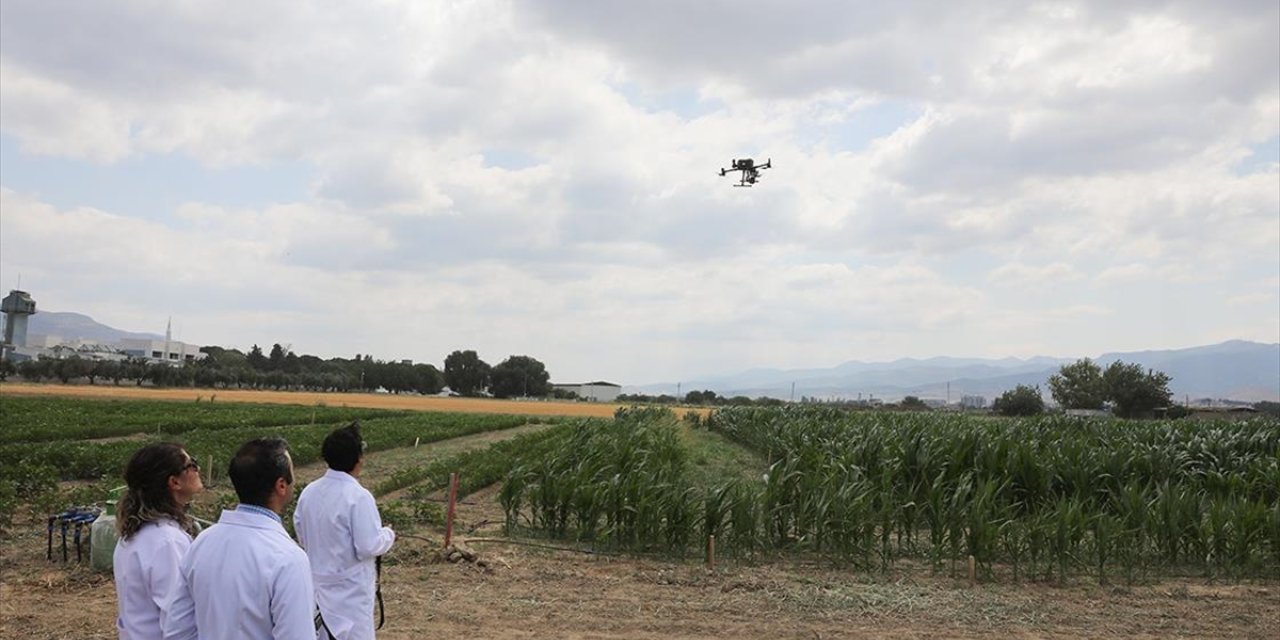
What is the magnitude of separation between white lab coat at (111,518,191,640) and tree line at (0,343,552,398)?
8162 cm

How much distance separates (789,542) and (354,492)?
22.3 feet

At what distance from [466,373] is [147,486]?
10762 centimetres

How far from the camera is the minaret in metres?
107

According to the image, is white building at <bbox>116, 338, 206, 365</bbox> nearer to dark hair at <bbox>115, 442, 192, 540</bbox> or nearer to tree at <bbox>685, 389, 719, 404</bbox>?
tree at <bbox>685, 389, 719, 404</bbox>

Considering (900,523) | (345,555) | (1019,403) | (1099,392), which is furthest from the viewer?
(1099,392)

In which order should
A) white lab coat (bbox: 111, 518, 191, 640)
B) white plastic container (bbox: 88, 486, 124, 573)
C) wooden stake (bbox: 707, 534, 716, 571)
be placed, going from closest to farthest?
white lab coat (bbox: 111, 518, 191, 640) → white plastic container (bbox: 88, 486, 124, 573) → wooden stake (bbox: 707, 534, 716, 571)

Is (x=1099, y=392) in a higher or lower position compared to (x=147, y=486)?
higher

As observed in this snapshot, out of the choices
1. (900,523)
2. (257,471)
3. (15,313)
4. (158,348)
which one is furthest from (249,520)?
(158,348)

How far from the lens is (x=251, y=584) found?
9.29 feet

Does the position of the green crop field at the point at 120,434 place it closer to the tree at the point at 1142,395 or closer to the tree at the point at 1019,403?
the tree at the point at 1019,403

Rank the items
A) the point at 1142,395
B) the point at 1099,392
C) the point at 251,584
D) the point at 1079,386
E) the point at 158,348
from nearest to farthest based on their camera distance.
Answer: the point at 251,584 → the point at 1142,395 → the point at 1099,392 → the point at 1079,386 → the point at 158,348

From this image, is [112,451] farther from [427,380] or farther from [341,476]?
[427,380]

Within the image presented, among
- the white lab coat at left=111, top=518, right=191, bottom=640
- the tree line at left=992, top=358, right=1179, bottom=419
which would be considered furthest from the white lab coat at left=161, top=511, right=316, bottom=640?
the tree line at left=992, top=358, right=1179, bottom=419

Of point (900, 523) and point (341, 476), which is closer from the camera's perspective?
point (341, 476)
